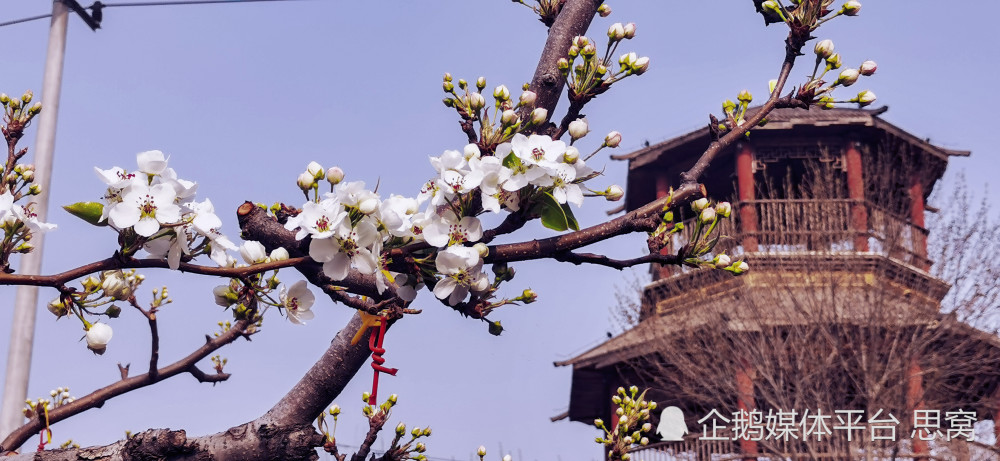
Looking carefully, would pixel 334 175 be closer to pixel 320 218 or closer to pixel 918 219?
pixel 320 218

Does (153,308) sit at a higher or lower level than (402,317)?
higher

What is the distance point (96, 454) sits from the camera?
195 centimetres

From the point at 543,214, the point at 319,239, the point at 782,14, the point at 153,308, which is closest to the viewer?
the point at 319,239

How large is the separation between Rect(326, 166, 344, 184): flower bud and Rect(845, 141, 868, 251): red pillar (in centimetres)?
1499

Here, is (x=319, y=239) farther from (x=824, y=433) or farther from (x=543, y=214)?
(x=824, y=433)

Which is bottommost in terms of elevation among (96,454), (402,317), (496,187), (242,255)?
(96,454)

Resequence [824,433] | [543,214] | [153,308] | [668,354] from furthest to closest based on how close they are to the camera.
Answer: [668,354], [824,433], [153,308], [543,214]

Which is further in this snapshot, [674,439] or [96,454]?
[674,439]

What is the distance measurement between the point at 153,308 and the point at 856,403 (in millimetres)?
13309

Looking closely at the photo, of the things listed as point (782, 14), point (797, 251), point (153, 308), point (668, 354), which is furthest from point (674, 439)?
point (782, 14)

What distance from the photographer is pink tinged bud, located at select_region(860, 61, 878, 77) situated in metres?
2.39

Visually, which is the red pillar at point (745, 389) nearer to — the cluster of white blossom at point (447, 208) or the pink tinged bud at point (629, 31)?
the pink tinged bud at point (629, 31)

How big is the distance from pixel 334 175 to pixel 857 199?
15.5 metres

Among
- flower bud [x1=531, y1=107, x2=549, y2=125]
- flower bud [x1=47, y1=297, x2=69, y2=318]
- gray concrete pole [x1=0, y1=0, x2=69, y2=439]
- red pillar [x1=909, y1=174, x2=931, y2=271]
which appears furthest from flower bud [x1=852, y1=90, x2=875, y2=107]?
red pillar [x1=909, y1=174, x2=931, y2=271]
